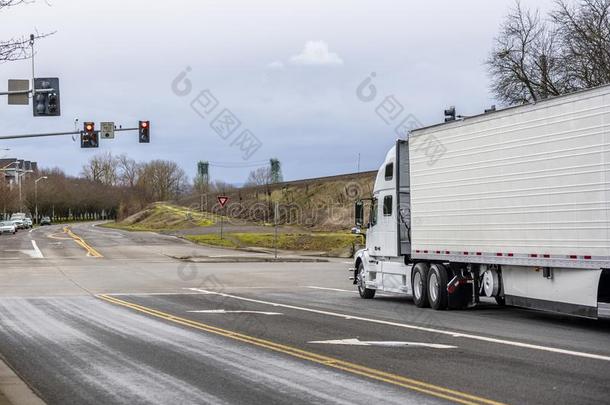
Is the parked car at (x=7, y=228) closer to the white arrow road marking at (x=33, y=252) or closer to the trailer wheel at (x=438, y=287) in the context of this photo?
the white arrow road marking at (x=33, y=252)

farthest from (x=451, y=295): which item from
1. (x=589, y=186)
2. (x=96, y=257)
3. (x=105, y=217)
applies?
(x=105, y=217)

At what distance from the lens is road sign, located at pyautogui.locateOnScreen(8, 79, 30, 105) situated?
2486 cm

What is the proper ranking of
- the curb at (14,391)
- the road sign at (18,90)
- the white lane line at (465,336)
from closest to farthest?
the curb at (14,391) < the white lane line at (465,336) < the road sign at (18,90)

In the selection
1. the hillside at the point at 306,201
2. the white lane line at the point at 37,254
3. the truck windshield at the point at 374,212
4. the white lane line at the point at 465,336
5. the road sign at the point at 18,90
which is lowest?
the white lane line at the point at 465,336

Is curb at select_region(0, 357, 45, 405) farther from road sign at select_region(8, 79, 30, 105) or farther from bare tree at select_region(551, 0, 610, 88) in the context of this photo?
bare tree at select_region(551, 0, 610, 88)

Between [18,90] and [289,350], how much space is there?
16.5 m

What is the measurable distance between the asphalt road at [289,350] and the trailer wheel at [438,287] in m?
0.41

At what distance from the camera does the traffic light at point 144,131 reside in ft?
140

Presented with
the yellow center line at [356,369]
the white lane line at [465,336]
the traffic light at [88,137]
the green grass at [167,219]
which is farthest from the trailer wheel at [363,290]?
the green grass at [167,219]

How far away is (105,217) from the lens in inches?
7461

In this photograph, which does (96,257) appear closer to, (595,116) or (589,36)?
(589,36)

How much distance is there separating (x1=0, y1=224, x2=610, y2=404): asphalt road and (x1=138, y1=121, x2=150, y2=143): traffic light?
18.7 meters

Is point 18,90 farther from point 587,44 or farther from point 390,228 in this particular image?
point 587,44

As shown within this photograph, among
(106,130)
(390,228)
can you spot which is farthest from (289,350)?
(106,130)
